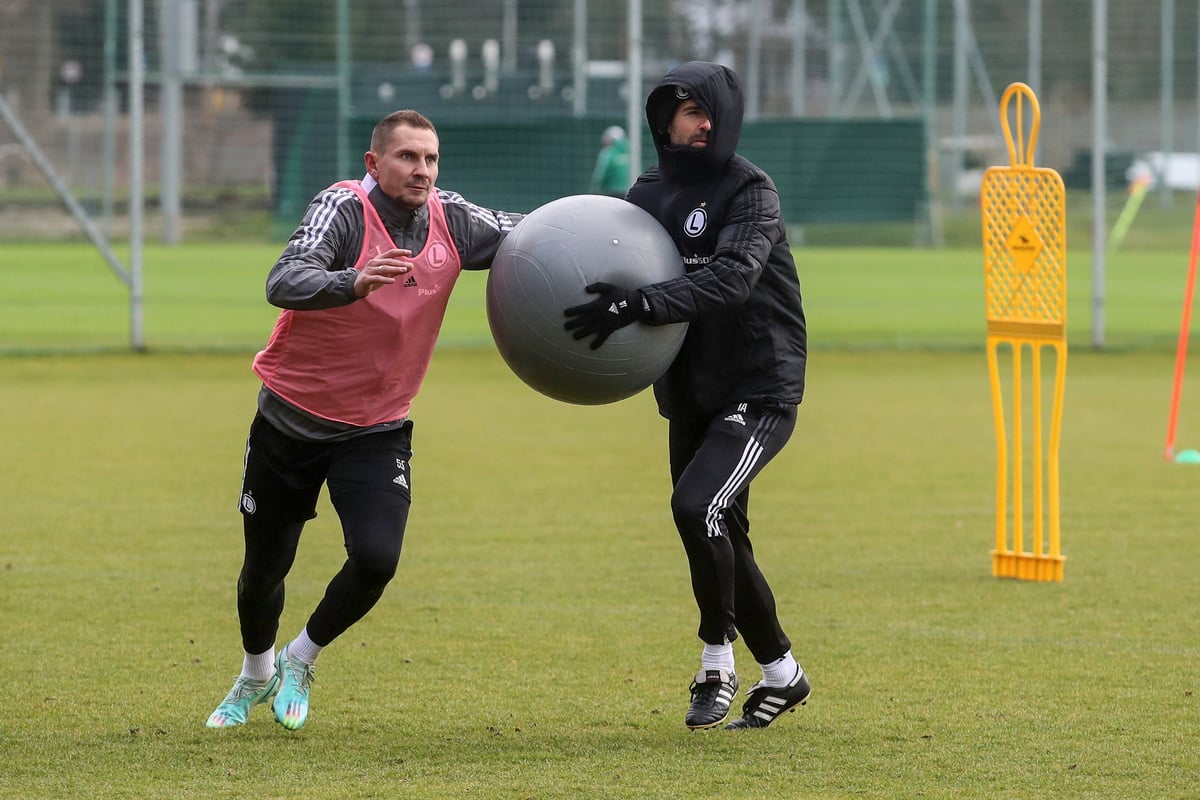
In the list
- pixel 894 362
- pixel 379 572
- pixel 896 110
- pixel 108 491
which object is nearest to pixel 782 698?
pixel 379 572

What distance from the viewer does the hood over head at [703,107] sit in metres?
5.77

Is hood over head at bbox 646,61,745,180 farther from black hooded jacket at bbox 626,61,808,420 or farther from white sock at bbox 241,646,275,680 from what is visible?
white sock at bbox 241,646,275,680

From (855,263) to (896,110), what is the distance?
2330 millimetres

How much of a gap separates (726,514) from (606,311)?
87 centimetres

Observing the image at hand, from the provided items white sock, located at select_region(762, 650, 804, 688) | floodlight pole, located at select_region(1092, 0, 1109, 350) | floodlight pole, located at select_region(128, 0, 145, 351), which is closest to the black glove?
white sock, located at select_region(762, 650, 804, 688)

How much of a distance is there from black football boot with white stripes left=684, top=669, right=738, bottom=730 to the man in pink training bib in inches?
39.7

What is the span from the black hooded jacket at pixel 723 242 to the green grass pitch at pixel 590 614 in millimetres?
1063

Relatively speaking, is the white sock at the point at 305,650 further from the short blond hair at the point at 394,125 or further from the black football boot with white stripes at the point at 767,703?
the short blond hair at the point at 394,125

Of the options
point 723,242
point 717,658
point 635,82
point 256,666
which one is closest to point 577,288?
point 723,242

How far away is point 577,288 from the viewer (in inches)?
221

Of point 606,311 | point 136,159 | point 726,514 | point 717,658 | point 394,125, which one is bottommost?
point 717,658

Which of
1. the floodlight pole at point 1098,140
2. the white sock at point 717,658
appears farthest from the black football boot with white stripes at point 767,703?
the floodlight pole at point 1098,140

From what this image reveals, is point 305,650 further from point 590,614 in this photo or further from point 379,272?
point 590,614

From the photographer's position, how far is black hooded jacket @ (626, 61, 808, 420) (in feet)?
18.9
